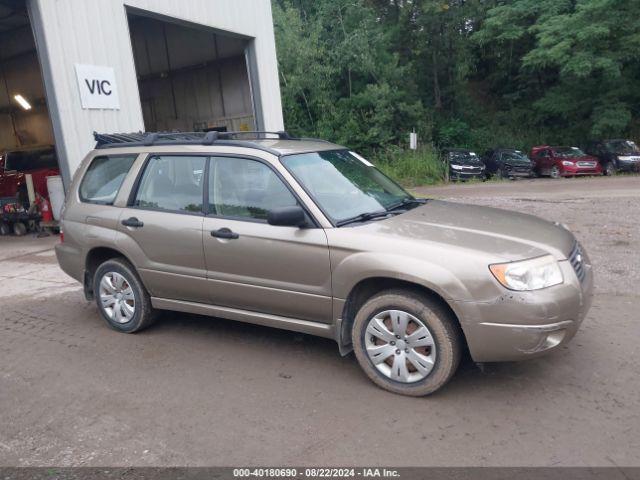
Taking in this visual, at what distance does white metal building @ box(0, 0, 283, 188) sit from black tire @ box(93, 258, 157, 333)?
4.82 metres

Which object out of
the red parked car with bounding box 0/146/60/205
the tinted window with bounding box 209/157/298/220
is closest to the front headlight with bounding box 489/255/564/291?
the tinted window with bounding box 209/157/298/220

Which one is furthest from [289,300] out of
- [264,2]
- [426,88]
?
[426,88]

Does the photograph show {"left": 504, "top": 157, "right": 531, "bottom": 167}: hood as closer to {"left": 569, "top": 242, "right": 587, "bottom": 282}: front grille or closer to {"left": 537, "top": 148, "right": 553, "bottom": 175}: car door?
{"left": 537, "top": 148, "right": 553, "bottom": 175}: car door

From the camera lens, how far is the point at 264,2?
13914mm

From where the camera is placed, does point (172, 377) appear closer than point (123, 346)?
Yes

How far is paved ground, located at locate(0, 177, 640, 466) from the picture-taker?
326cm

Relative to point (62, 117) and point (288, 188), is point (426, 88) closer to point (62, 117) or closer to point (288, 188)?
point (62, 117)

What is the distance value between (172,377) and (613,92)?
3012 centimetres

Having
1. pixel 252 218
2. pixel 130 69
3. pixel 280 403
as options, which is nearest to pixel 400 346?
pixel 280 403

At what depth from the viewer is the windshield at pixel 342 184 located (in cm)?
433

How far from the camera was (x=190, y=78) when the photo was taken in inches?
699

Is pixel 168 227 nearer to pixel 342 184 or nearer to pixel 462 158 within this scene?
pixel 342 184

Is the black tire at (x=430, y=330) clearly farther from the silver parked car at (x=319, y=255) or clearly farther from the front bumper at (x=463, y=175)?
the front bumper at (x=463, y=175)

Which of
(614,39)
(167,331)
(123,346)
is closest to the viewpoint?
(123,346)
